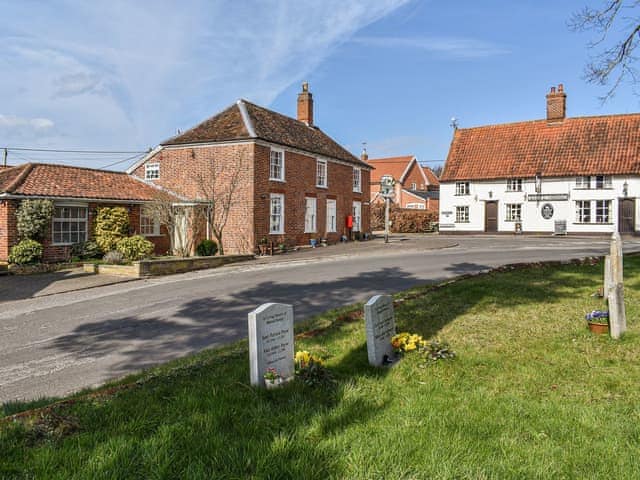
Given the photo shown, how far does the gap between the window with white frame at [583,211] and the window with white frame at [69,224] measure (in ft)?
114

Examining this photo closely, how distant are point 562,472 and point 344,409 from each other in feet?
6.03

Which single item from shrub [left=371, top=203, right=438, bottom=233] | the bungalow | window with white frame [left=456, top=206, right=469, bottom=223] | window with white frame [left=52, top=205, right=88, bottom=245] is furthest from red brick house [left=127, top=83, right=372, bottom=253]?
shrub [left=371, top=203, right=438, bottom=233]

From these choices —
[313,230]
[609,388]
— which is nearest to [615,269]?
[609,388]

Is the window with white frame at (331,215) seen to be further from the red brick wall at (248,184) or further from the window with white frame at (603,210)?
the window with white frame at (603,210)

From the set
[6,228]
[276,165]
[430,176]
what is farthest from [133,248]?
[430,176]

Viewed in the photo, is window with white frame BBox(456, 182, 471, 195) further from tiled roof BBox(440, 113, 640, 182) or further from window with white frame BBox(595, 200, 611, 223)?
window with white frame BBox(595, 200, 611, 223)

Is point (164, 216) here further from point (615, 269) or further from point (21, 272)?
point (615, 269)

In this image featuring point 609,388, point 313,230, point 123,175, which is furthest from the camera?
point 313,230

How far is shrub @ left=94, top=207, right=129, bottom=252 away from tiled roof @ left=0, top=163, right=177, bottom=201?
2.07 ft

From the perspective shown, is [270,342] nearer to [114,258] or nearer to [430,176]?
[114,258]

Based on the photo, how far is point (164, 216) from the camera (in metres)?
22.8

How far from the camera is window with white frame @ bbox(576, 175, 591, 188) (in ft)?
126

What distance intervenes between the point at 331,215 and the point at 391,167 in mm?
38229

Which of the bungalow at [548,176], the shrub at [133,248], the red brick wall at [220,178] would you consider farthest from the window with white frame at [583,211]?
the shrub at [133,248]
